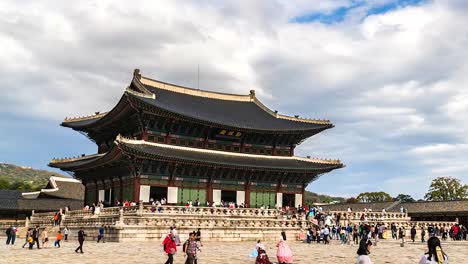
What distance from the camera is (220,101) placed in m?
66.2

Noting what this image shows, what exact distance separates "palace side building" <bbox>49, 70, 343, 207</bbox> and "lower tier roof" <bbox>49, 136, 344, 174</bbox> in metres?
0.09

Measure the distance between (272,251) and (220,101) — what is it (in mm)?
37619

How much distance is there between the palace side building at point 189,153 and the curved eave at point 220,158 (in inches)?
3.6

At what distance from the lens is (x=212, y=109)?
6131cm

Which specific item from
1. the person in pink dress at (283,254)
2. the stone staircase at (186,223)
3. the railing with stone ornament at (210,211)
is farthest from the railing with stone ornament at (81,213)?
the person in pink dress at (283,254)

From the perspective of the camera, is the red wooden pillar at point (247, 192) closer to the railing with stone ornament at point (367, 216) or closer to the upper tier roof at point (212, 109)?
the upper tier roof at point (212, 109)

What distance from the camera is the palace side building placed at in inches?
1944

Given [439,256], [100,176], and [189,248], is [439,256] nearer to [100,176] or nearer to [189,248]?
[189,248]

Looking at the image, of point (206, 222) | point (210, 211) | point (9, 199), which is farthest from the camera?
point (9, 199)

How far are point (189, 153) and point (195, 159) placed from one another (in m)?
2.51

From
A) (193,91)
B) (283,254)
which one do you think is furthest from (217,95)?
(283,254)

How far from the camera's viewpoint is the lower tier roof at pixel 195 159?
154 ft

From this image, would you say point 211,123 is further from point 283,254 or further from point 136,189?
point 283,254

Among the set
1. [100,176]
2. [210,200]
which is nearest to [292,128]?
[210,200]
